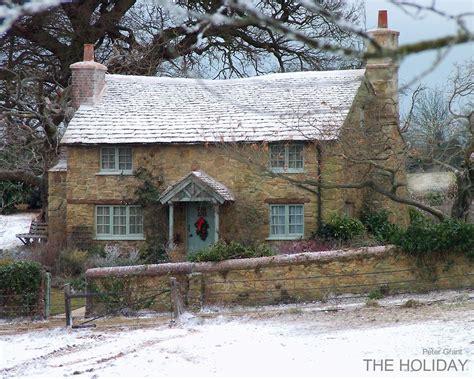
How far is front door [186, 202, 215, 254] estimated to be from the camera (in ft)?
89.4

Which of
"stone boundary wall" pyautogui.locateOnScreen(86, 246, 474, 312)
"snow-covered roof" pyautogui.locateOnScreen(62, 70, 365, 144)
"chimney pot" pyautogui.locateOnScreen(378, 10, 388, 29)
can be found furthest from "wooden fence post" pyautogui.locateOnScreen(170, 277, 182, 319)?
"chimney pot" pyautogui.locateOnScreen(378, 10, 388, 29)

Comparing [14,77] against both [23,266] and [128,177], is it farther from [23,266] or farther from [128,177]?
[23,266]

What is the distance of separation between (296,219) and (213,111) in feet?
16.2

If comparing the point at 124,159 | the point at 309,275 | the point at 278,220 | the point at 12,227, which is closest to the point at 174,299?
the point at 309,275

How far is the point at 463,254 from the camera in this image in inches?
829

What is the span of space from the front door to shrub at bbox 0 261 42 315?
7431 mm

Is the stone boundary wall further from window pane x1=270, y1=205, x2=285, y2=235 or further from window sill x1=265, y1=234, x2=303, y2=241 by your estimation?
window pane x1=270, y1=205, x2=285, y2=235

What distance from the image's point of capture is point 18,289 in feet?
67.0

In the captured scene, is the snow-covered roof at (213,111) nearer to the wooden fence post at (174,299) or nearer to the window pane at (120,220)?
the window pane at (120,220)

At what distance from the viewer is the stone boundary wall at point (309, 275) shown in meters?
21.1

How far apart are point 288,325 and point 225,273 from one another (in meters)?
3.85

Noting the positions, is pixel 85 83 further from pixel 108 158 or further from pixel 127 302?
pixel 127 302

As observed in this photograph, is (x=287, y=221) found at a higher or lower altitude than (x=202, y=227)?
higher

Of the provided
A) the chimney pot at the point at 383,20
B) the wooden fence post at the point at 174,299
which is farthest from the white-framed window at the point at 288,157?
the wooden fence post at the point at 174,299
